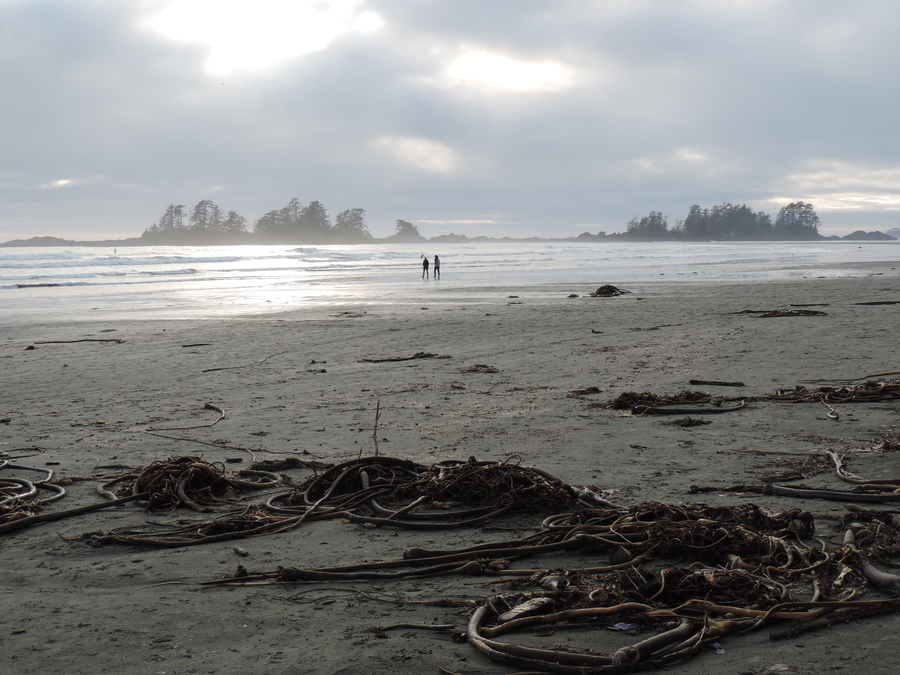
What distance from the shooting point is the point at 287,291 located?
29984 mm

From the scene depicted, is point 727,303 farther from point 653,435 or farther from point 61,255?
point 61,255

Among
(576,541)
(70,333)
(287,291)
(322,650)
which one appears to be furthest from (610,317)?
(287,291)

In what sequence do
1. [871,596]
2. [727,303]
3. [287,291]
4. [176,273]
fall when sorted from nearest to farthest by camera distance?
[871,596]
[727,303]
[287,291]
[176,273]

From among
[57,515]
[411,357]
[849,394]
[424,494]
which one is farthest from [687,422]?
[411,357]

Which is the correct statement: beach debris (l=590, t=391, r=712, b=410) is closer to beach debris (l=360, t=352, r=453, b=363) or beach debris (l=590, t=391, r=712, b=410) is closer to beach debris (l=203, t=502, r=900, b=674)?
beach debris (l=203, t=502, r=900, b=674)

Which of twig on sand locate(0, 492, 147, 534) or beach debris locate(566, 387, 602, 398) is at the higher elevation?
beach debris locate(566, 387, 602, 398)

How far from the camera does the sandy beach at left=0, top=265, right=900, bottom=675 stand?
281 centimetres

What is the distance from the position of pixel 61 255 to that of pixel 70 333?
54.3 metres

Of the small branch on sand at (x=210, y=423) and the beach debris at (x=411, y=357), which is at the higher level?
the beach debris at (x=411, y=357)

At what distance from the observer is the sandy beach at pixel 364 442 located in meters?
2.81

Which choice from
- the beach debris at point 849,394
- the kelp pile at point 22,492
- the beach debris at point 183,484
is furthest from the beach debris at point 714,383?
the kelp pile at point 22,492

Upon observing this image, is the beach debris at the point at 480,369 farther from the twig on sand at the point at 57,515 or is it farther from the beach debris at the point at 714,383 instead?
the twig on sand at the point at 57,515

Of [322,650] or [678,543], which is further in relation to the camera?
[678,543]

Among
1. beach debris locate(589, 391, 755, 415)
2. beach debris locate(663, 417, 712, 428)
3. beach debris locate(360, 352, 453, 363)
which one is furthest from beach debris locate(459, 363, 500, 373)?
beach debris locate(663, 417, 712, 428)
